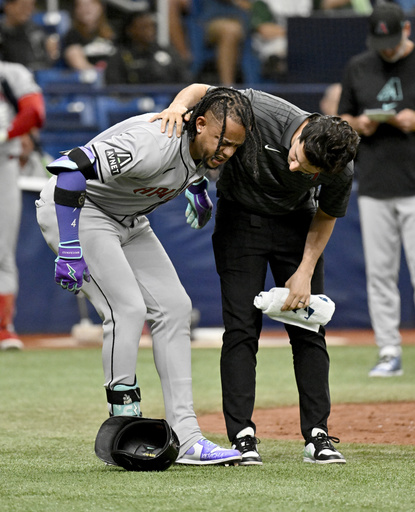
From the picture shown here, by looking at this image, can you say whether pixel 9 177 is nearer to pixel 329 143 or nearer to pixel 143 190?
pixel 143 190

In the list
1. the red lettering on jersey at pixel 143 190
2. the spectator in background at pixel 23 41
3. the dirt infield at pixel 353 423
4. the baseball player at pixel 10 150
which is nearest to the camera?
the red lettering on jersey at pixel 143 190

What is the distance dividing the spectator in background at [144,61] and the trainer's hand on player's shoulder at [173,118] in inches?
325

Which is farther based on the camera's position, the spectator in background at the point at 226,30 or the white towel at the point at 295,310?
the spectator in background at the point at 226,30

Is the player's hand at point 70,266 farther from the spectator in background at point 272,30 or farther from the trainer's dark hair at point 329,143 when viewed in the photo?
the spectator in background at point 272,30

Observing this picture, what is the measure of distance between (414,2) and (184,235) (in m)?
5.87

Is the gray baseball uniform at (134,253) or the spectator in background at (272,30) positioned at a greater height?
the spectator in background at (272,30)

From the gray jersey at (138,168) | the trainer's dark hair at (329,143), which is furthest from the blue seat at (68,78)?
the trainer's dark hair at (329,143)

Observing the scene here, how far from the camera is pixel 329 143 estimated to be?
3.98 metres

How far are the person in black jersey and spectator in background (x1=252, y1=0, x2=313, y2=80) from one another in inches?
367

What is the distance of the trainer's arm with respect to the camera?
13.5 feet

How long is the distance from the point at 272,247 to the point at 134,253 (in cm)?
64

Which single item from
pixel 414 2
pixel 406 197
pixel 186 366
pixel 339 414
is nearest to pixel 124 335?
pixel 186 366

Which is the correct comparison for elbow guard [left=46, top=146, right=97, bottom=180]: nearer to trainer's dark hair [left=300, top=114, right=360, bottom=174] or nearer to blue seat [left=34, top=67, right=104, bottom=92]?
trainer's dark hair [left=300, top=114, right=360, bottom=174]

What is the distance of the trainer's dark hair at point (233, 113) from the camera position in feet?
13.4
